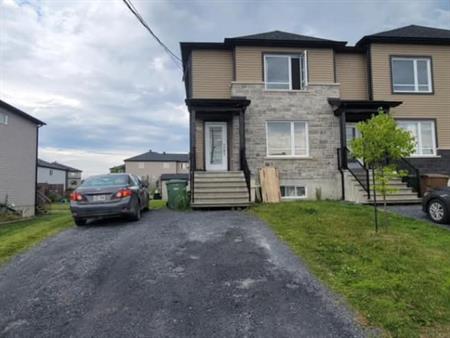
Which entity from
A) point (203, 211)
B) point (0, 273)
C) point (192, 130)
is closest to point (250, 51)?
point (192, 130)

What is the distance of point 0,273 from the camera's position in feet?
18.4

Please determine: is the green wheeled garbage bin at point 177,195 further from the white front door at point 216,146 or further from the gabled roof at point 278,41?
the gabled roof at point 278,41

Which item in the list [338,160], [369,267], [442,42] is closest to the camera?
[369,267]

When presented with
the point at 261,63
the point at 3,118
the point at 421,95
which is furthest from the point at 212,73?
the point at 3,118

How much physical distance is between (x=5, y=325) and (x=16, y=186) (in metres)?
18.1

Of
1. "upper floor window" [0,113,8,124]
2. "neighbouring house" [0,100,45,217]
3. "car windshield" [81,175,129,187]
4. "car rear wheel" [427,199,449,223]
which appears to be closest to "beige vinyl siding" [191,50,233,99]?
"car windshield" [81,175,129,187]

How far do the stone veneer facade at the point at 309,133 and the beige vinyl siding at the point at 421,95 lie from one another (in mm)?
2711

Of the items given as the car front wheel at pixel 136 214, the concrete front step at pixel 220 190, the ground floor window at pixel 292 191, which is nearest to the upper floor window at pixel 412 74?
the ground floor window at pixel 292 191

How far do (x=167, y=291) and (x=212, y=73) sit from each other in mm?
12395

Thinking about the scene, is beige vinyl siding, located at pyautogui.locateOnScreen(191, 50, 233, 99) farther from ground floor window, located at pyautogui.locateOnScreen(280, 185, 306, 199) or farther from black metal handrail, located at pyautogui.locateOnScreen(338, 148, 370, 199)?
black metal handrail, located at pyautogui.locateOnScreen(338, 148, 370, 199)

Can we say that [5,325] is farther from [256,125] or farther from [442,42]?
[442,42]

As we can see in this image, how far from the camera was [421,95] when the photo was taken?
15680 millimetres

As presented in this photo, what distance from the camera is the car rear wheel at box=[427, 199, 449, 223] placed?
8.67 m

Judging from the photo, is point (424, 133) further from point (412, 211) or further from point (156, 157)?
point (156, 157)
